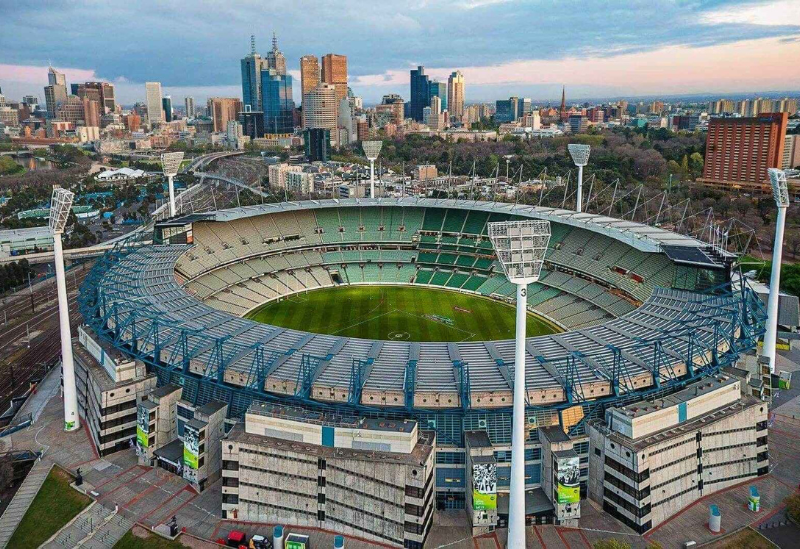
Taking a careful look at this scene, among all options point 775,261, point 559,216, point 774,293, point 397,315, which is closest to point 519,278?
point 775,261

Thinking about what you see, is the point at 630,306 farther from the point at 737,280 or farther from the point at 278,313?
the point at 278,313

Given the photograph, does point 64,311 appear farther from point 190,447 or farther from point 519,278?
point 519,278

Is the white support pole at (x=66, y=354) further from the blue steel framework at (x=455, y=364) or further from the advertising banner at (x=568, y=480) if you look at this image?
the advertising banner at (x=568, y=480)

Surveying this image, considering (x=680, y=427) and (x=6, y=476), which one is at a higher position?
(x=680, y=427)

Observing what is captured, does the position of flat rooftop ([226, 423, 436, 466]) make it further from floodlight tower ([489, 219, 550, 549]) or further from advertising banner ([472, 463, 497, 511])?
floodlight tower ([489, 219, 550, 549])

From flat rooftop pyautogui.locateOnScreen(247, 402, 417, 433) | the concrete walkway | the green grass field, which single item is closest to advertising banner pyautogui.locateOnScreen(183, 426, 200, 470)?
flat rooftop pyautogui.locateOnScreen(247, 402, 417, 433)

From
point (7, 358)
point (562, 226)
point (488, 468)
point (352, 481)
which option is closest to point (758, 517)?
point (488, 468)
